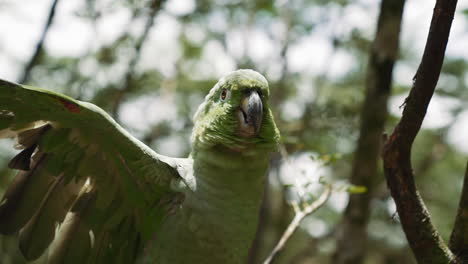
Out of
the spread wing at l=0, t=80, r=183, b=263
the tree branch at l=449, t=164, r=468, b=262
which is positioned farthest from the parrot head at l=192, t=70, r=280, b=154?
the tree branch at l=449, t=164, r=468, b=262

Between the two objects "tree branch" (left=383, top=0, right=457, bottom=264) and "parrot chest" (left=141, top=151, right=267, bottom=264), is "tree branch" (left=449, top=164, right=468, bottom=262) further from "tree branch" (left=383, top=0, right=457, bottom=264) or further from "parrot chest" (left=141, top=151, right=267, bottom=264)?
"parrot chest" (left=141, top=151, right=267, bottom=264)

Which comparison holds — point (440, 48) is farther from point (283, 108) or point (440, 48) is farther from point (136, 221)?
point (283, 108)

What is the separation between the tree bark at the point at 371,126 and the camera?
4129 mm

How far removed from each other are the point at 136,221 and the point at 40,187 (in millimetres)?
620

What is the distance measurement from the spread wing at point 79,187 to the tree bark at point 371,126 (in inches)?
78.6

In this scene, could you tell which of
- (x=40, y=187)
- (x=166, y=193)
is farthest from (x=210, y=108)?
(x=40, y=187)

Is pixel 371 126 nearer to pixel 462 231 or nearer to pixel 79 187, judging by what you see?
pixel 462 231

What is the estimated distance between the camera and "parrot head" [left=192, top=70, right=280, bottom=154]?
259 centimetres

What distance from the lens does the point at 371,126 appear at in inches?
168

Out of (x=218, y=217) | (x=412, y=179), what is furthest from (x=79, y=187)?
(x=412, y=179)

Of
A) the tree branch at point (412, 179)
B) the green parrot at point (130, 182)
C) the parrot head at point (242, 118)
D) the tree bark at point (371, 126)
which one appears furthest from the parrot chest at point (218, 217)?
the tree bark at point (371, 126)

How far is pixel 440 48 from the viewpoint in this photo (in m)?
2.11

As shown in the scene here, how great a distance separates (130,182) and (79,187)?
36cm

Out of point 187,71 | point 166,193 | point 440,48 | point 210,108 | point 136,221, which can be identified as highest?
point 187,71
